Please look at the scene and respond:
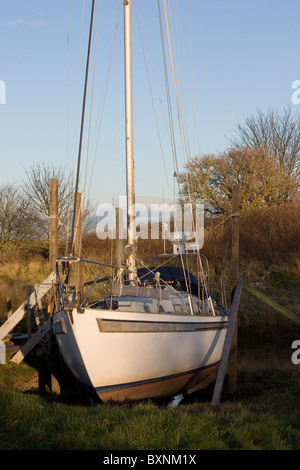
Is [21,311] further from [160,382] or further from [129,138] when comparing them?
[129,138]

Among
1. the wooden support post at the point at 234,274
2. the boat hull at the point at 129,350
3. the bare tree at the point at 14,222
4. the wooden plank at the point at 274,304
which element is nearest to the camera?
the boat hull at the point at 129,350

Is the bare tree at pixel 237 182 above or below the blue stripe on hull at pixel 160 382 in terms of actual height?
above

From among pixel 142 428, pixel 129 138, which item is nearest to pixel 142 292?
pixel 129 138

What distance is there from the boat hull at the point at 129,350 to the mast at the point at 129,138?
86.2 inches

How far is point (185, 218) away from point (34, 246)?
32.0ft

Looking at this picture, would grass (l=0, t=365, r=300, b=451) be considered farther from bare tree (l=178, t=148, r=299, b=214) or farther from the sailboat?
bare tree (l=178, t=148, r=299, b=214)

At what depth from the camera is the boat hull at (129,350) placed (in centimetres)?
994

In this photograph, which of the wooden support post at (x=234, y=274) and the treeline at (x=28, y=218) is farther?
the treeline at (x=28, y=218)

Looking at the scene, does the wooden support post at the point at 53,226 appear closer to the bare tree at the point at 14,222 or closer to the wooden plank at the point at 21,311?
the wooden plank at the point at 21,311

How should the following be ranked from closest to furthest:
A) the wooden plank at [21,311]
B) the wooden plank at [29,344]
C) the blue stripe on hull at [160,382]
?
the blue stripe on hull at [160,382]
the wooden plank at [29,344]
the wooden plank at [21,311]

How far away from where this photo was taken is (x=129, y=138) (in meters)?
13.4

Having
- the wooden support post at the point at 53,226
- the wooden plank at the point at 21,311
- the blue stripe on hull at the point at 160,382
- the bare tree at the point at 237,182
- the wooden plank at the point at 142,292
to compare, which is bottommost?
the blue stripe on hull at the point at 160,382

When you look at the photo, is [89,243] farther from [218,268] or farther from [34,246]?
[218,268]

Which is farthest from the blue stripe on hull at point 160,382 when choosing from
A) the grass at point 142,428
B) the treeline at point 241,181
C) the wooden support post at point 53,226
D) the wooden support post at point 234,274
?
the treeline at point 241,181
